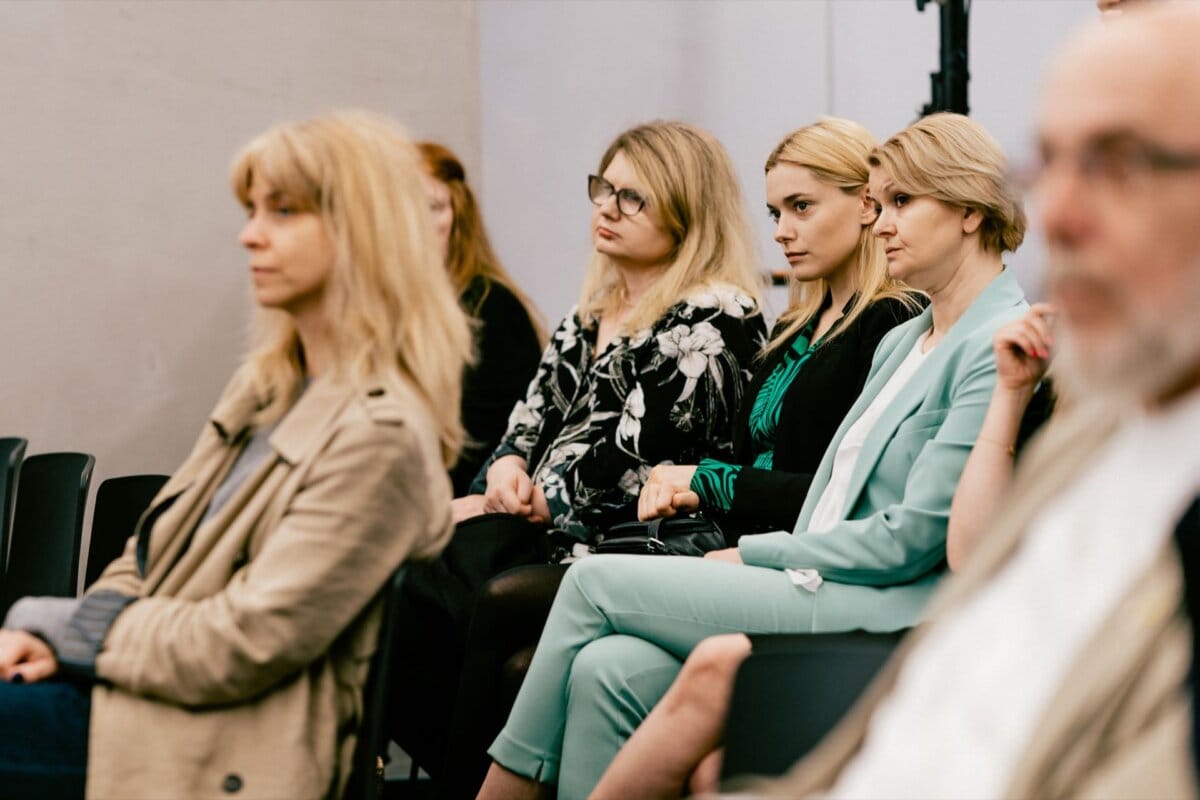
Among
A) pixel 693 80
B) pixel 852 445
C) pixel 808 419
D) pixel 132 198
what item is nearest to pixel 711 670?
pixel 852 445

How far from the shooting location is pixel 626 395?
3051 mm

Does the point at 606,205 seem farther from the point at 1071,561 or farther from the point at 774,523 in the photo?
the point at 1071,561

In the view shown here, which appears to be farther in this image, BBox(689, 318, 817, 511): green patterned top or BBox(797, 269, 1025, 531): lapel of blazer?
BBox(689, 318, 817, 511): green patterned top

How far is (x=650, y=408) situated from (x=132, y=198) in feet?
5.63

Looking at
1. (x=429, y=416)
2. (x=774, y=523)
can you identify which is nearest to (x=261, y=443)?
(x=429, y=416)

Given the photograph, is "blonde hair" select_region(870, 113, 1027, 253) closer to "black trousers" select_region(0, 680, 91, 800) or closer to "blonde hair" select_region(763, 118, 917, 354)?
"blonde hair" select_region(763, 118, 917, 354)

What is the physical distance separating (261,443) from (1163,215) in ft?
4.08

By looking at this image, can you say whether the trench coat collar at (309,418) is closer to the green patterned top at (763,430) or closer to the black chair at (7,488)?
the green patterned top at (763,430)

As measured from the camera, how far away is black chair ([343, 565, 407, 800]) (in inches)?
69.2

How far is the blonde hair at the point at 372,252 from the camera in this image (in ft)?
6.09

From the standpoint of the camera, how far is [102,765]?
1706mm

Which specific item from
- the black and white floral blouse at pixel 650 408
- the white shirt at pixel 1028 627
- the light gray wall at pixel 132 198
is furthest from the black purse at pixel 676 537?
the light gray wall at pixel 132 198

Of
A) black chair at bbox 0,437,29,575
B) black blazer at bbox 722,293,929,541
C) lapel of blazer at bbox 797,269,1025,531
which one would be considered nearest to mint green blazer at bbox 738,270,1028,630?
lapel of blazer at bbox 797,269,1025,531

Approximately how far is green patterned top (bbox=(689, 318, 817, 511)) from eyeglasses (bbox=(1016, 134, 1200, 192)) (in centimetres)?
174
